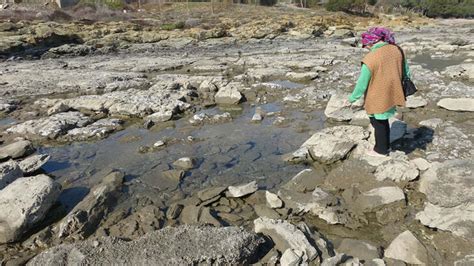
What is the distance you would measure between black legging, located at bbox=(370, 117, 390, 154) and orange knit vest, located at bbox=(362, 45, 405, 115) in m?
0.26

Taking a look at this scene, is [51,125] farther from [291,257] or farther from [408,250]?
[408,250]

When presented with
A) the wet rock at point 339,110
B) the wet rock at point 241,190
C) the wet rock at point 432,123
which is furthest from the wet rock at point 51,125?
the wet rock at point 432,123

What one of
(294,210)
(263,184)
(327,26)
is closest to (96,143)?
(263,184)

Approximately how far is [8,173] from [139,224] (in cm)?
266

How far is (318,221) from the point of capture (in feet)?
15.7

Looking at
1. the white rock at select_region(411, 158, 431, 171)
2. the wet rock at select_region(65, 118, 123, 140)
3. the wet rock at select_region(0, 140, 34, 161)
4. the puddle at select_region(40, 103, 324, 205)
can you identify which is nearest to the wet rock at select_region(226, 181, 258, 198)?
the puddle at select_region(40, 103, 324, 205)

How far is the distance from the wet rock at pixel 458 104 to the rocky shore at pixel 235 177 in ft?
0.09

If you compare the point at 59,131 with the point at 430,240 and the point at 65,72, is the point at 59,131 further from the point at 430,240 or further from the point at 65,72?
the point at 65,72

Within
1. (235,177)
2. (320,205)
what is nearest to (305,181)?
(320,205)

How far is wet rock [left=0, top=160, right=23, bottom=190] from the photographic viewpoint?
18.7ft

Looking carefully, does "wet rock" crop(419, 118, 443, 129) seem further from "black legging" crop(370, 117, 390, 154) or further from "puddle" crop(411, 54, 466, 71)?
"puddle" crop(411, 54, 466, 71)

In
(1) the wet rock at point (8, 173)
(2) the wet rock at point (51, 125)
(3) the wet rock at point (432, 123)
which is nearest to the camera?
(1) the wet rock at point (8, 173)

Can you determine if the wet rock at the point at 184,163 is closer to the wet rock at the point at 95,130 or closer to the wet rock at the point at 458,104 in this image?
the wet rock at the point at 95,130

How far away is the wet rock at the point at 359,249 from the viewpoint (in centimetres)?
396
